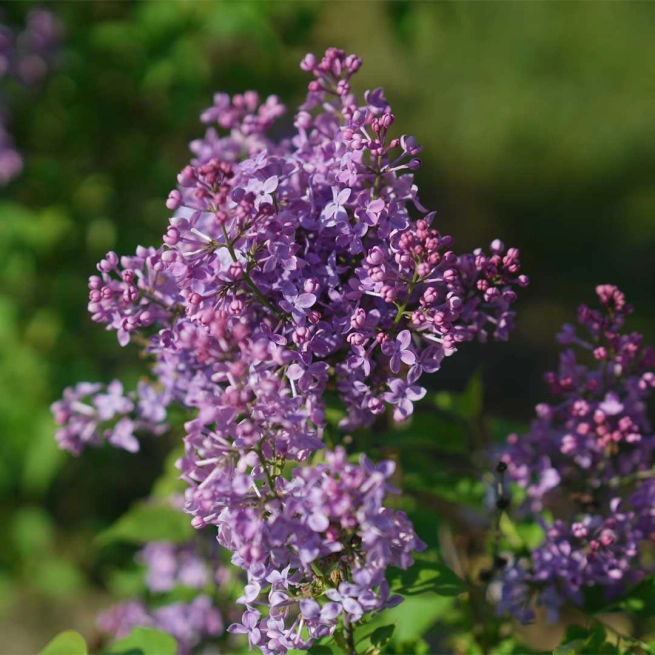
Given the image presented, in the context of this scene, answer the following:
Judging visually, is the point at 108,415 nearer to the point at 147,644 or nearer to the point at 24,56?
the point at 147,644

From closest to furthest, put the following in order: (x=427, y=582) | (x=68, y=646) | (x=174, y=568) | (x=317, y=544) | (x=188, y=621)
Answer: (x=317, y=544)
(x=427, y=582)
(x=68, y=646)
(x=188, y=621)
(x=174, y=568)

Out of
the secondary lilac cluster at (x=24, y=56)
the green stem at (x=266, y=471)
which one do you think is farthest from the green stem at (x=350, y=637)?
the secondary lilac cluster at (x=24, y=56)

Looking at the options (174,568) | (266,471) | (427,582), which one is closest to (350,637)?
(427,582)

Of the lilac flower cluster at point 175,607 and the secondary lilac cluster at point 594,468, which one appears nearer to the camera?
the secondary lilac cluster at point 594,468

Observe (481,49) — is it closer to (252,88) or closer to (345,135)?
(252,88)

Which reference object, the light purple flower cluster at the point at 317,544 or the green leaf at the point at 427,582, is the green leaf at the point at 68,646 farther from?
the green leaf at the point at 427,582

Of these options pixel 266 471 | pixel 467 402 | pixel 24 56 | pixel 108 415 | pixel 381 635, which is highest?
pixel 24 56

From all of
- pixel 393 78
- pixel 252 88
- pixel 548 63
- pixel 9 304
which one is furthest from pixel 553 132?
pixel 9 304
